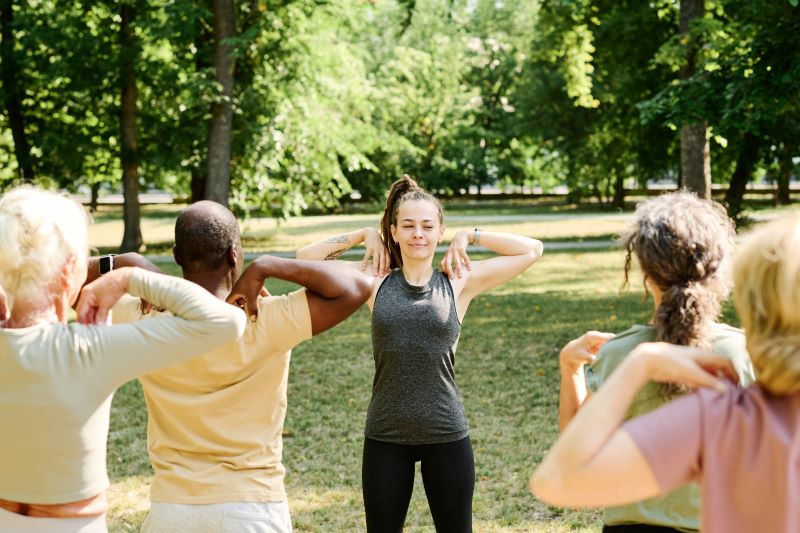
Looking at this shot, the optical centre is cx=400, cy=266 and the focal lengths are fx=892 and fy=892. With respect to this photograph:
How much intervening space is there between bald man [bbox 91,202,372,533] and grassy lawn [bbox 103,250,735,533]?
8.72ft

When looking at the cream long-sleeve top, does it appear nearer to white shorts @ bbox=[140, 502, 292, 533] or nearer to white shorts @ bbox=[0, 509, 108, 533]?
white shorts @ bbox=[0, 509, 108, 533]

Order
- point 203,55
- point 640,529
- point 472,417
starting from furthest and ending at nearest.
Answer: point 203,55, point 472,417, point 640,529

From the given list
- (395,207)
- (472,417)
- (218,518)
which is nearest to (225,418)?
(218,518)

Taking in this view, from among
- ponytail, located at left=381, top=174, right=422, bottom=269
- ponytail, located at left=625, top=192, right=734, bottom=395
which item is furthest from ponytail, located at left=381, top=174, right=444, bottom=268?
ponytail, located at left=625, top=192, right=734, bottom=395

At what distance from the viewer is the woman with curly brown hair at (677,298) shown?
7.65 ft

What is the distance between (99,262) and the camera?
119 inches

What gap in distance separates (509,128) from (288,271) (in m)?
48.7

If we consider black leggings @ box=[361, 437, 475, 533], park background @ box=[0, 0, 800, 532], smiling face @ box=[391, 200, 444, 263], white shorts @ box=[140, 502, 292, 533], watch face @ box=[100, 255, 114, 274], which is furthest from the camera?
park background @ box=[0, 0, 800, 532]

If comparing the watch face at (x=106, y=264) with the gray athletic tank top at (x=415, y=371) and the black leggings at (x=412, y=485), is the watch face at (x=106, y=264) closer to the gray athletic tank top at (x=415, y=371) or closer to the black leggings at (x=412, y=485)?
the gray athletic tank top at (x=415, y=371)

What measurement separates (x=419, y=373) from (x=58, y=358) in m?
1.84

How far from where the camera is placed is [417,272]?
392 centimetres

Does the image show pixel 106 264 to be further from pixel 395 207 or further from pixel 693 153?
pixel 693 153

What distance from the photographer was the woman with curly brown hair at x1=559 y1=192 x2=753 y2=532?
7.65 feet

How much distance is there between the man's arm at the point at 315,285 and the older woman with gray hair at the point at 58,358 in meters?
0.58
